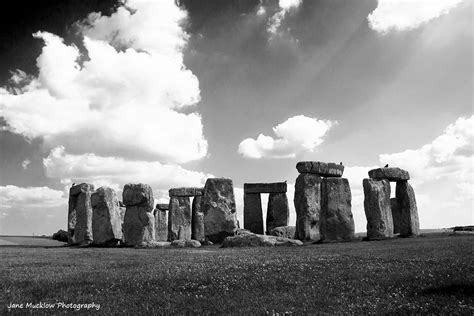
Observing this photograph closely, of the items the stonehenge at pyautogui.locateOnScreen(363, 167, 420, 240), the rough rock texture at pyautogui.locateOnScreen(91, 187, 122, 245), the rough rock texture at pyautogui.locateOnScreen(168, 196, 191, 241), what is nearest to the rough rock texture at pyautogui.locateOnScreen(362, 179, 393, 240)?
the stonehenge at pyautogui.locateOnScreen(363, 167, 420, 240)

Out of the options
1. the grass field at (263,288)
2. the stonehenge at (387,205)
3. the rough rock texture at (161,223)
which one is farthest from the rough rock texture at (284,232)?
the grass field at (263,288)

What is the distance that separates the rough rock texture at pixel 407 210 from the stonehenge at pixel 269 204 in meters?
11.4

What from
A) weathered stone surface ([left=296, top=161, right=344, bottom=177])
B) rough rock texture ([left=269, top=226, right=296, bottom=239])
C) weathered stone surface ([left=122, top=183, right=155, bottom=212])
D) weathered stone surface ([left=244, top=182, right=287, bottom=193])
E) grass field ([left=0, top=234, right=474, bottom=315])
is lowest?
rough rock texture ([left=269, top=226, right=296, bottom=239])

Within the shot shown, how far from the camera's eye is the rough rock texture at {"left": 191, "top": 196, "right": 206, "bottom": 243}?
3975 centimetres

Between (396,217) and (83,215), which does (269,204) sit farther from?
(83,215)

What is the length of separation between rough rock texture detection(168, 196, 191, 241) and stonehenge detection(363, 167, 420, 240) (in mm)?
18141

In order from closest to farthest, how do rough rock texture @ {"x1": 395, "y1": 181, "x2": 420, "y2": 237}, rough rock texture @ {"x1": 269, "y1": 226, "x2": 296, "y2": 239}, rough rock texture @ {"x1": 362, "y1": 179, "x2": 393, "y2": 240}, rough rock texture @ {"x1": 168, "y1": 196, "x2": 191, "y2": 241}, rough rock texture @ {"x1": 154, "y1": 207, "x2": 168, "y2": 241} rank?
rough rock texture @ {"x1": 362, "y1": 179, "x2": 393, "y2": 240} < rough rock texture @ {"x1": 395, "y1": 181, "x2": 420, "y2": 237} < rough rock texture @ {"x1": 269, "y1": 226, "x2": 296, "y2": 239} < rough rock texture @ {"x1": 168, "y1": 196, "x2": 191, "y2": 241} < rough rock texture @ {"x1": 154, "y1": 207, "x2": 168, "y2": 241}

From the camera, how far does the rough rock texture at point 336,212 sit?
29562 millimetres

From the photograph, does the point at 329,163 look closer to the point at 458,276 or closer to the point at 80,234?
the point at 80,234

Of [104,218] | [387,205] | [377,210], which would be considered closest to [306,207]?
[377,210]

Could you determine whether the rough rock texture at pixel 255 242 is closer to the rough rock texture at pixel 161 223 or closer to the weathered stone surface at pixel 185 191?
the weathered stone surface at pixel 185 191

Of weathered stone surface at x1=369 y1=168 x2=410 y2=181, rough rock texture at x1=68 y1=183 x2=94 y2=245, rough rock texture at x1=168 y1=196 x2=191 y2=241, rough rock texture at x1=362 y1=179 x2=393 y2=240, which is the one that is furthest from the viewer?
rough rock texture at x1=168 y1=196 x2=191 y2=241

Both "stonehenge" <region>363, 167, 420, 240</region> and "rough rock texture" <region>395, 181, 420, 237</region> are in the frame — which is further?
"rough rock texture" <region>395, 181, 420, 237</region>

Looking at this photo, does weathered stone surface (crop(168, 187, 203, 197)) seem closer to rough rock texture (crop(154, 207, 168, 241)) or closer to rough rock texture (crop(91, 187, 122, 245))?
rough rock texture (crop(91, 187, 122, 245))
